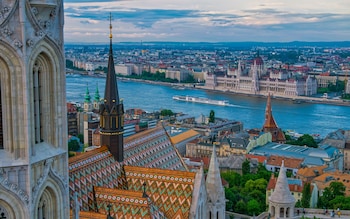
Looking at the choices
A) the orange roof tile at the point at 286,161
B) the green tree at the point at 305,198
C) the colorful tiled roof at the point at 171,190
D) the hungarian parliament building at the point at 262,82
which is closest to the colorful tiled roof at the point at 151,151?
the colorful tiled roof at the point at 171,190

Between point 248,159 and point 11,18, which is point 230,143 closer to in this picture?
point 248,159

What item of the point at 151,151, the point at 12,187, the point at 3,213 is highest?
the point at 12,187

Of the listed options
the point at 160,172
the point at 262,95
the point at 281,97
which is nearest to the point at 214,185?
the point at 160,172

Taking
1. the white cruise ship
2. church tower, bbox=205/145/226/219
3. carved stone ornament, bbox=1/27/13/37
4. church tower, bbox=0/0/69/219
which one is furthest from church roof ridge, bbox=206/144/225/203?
the white cruise ship

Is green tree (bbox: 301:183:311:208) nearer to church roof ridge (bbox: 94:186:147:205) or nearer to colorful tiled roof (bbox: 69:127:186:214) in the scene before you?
colorful tiled roof (bbox: 69:127:186:214)

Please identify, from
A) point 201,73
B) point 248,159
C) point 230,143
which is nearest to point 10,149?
point 248,159

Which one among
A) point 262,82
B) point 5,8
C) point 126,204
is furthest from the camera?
point 262,82

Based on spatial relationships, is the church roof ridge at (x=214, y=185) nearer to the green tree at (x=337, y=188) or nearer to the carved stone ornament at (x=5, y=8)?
the carved stone ornament at (x=5, y=8)

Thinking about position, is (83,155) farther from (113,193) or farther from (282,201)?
(282,201)
